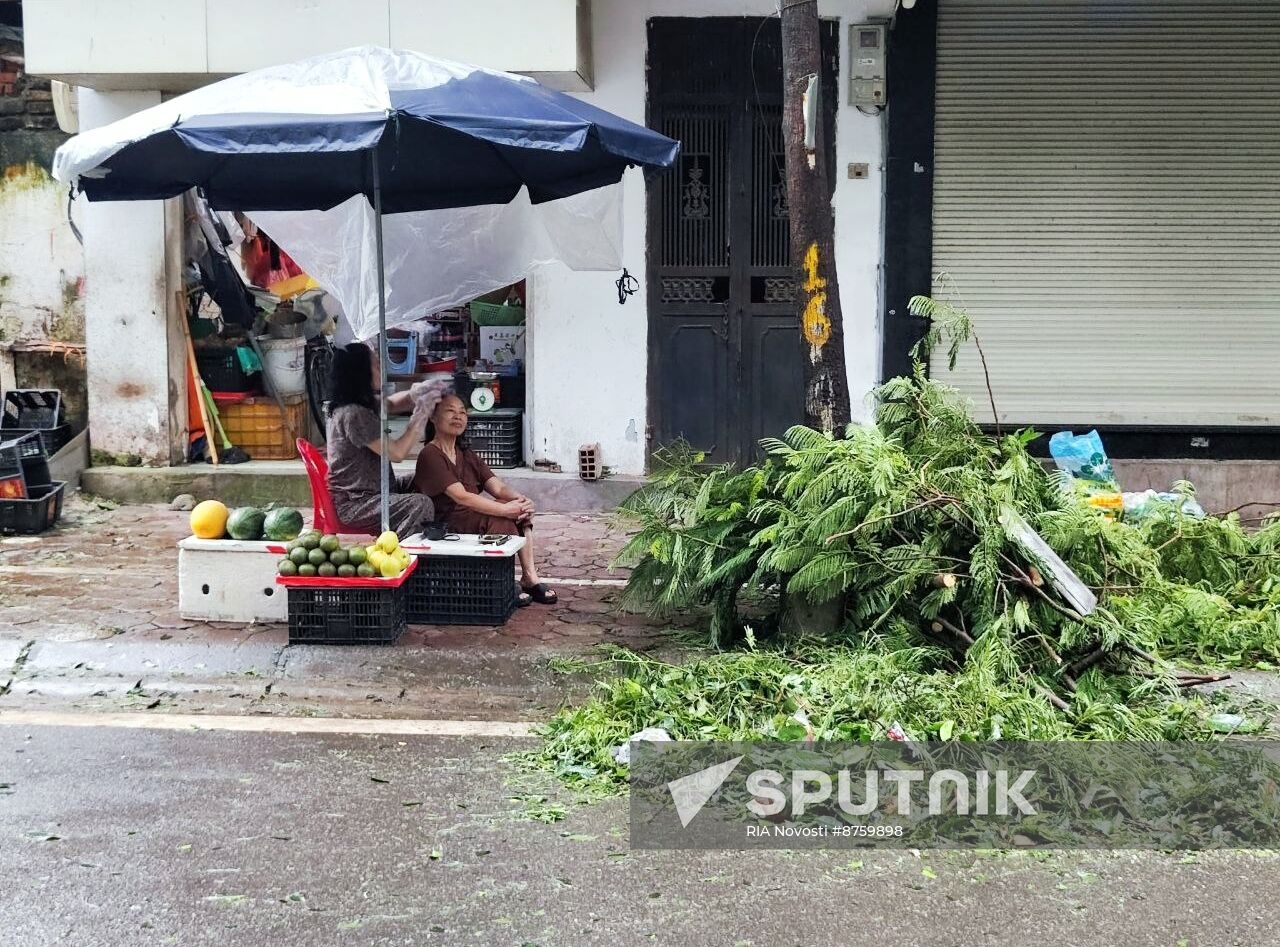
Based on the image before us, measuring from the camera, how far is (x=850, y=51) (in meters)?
10.2

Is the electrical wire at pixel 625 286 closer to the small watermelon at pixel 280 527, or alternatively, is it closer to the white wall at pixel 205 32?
the white wall at pixel 205 32

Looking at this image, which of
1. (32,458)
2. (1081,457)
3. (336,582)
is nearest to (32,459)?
(32,458)

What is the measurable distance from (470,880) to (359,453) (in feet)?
12.2

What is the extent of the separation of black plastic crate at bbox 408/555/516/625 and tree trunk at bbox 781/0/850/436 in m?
1.87

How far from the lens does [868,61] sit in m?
10.1

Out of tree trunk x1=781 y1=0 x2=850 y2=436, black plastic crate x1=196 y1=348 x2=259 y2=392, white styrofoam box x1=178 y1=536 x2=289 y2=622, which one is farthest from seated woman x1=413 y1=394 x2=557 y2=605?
black plastic crate x1=196 y1=348 x2=259 y2=392

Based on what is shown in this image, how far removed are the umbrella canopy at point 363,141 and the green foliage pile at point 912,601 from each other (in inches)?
73.7

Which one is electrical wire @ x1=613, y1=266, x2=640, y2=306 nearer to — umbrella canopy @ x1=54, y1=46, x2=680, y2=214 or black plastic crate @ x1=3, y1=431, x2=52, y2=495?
umbrella canopy @ x1=54, y1=46, x2=680, y2=214

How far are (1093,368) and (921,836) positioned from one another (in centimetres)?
695

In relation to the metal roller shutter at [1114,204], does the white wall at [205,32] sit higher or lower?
higher

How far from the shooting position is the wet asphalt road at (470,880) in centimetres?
391

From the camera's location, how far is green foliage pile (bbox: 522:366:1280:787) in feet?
17.4

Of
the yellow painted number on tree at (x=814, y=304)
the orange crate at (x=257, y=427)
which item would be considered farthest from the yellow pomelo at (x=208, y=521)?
the orange crate at (x=257, y=427)

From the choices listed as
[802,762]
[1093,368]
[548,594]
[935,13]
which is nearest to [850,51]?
[935,13]
